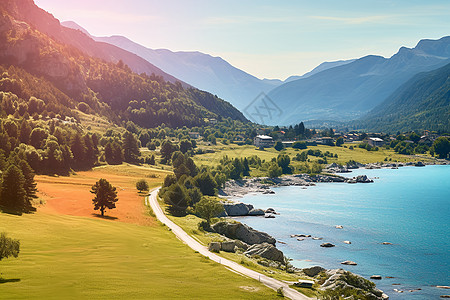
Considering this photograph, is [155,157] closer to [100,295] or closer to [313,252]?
[313,252]

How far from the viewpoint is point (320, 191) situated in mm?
143250

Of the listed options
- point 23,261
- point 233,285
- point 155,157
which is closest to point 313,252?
point 233,285

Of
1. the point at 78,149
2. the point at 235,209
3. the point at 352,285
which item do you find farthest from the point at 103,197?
the point at 78,149

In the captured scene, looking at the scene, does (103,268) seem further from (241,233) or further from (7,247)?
(241,233)

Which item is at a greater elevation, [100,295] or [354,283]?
[100,295]

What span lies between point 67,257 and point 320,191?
11146 centimetres

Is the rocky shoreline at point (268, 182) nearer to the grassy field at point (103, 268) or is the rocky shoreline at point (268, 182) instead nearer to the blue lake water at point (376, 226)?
the blue lake water at point (376, 226)

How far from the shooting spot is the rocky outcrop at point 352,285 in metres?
48.0

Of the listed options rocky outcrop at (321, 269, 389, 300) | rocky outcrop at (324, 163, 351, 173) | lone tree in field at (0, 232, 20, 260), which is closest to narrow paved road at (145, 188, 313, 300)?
rocky outcrop at (321, 269, 389, 300)

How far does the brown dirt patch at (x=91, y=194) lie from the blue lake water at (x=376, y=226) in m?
27.4

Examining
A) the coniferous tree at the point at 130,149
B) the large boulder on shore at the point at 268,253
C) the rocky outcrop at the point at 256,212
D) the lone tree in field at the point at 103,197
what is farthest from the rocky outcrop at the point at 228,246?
the coniferous tree at the point at 130,149

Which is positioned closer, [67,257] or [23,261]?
[23,261]

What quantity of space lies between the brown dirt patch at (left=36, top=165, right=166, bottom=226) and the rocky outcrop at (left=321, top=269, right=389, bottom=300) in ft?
116

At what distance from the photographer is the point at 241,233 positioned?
75.8 metres
